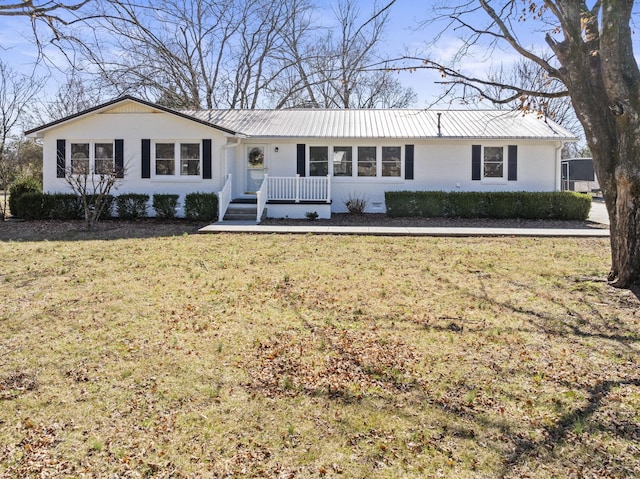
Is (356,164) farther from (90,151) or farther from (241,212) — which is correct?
(90,151)

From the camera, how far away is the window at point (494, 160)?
17.0m

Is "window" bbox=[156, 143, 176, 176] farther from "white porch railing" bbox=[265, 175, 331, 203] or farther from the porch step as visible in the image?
"white porch railing" bbox=[265, 175, 331, 203]

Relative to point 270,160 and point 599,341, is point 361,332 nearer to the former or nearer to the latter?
point 599,341

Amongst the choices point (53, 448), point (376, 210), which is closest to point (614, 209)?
point (53, 448)

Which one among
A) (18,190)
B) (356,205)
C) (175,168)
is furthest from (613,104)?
(18,190)

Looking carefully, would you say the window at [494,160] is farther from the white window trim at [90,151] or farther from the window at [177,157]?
the white window trim at [90,151]

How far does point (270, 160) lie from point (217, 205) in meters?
3.27

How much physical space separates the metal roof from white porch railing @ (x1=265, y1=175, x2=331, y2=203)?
1.72 meters

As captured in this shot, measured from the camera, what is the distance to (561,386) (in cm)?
377

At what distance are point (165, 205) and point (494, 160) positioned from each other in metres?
11.2

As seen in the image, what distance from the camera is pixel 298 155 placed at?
56.1 feet

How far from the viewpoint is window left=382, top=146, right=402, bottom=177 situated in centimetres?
1717

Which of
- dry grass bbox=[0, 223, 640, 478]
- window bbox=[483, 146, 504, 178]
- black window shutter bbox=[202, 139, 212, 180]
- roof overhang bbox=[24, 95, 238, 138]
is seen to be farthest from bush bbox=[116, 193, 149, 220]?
window bbox=[483, 146, 504, 178]

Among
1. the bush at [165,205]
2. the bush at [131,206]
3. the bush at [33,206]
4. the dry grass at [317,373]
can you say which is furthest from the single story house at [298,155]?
the dry grass at [317,373]
